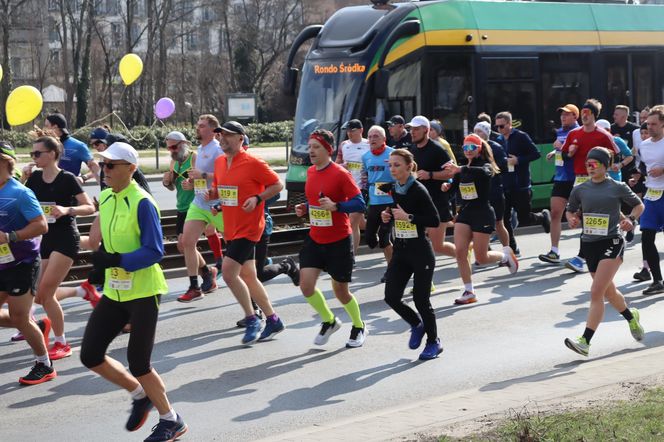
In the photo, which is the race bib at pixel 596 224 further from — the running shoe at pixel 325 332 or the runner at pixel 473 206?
the runner at pixel 473 206

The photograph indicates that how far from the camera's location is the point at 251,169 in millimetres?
9758

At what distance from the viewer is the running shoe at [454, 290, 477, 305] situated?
1162 cm

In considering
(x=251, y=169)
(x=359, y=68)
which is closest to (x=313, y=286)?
(x=251, y=169)

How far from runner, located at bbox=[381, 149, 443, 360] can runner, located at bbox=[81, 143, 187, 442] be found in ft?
9.05

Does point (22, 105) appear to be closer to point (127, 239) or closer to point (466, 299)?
point (466, 299)

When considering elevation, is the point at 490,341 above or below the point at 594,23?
below

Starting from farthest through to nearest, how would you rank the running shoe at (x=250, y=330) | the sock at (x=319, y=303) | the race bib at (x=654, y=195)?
the race bib at (x=654, y=195)
the running shoe at (x=250, y=330)
the sock at (x=319, y=303)

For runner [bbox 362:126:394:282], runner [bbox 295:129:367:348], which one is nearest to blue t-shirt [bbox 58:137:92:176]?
runner [bbox 362:126:394:282]

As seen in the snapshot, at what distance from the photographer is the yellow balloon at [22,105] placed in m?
17.5

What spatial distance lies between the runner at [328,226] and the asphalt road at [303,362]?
602mm

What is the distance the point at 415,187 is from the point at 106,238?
311 centimetres

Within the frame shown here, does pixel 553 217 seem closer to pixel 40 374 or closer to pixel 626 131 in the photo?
pixel 626 131

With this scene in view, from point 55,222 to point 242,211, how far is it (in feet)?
5.09

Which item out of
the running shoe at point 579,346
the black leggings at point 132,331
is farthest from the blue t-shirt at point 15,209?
the running shoe at point 579,346
